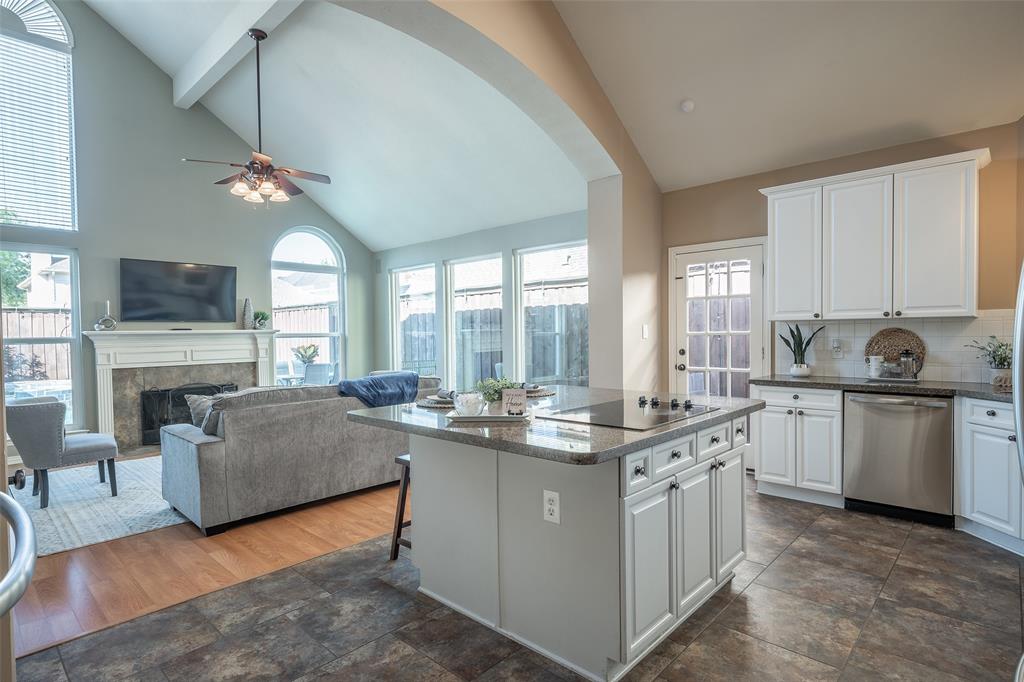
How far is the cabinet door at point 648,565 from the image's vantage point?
191cm

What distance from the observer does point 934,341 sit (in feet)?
12.6

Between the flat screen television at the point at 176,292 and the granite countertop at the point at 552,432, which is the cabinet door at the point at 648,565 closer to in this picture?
the granite countertop at the point at 552,432

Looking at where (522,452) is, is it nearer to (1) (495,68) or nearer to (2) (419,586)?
(2) (419,586)

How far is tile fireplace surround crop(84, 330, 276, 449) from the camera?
6172 mm

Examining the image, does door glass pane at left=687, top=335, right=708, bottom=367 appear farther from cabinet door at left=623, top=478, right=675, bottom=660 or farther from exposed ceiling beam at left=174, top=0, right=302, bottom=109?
exposed ceiling beam at left=174, top=0, right=302, bottom=109

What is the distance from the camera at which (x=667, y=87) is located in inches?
158

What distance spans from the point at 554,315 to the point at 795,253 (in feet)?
9.73

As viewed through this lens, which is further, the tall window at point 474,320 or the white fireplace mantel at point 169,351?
the tall window at point 474,320

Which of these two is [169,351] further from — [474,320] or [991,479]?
[991,479]

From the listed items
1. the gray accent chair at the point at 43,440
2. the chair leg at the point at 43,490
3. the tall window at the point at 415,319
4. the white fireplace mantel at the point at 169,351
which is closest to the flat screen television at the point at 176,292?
the white fireplace mantel at the point at 169,351

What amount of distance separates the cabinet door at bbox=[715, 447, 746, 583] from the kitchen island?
0.01m

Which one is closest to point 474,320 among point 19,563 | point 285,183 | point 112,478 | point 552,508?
point 285,183

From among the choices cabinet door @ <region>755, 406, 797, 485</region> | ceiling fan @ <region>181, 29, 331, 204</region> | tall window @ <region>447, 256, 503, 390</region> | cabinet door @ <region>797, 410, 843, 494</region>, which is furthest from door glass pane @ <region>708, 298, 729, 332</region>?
ceiling fan @ <region>181, 29, 331, 204</region>

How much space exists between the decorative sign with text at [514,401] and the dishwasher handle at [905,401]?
2735 millimetres
